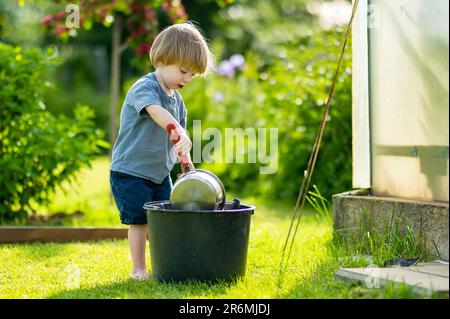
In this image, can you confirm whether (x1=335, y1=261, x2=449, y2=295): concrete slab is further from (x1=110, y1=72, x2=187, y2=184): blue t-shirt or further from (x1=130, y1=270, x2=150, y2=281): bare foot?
(x1=110, y1=72, x2=187, y2=184): blue t-shirt

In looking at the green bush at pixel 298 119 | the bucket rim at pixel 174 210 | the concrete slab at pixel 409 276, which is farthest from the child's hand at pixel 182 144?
the green bush at pixel 298 119

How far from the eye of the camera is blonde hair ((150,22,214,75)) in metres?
3.73

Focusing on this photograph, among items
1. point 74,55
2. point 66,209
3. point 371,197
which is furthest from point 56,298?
point 74,55

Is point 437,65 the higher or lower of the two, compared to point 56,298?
higher

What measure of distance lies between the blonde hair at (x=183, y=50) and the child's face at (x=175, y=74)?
0.02 m

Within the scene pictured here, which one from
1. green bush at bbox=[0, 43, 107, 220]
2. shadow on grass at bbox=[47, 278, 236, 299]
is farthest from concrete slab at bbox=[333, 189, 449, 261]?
green bush at bbox=[0, 43, 107, 220]
